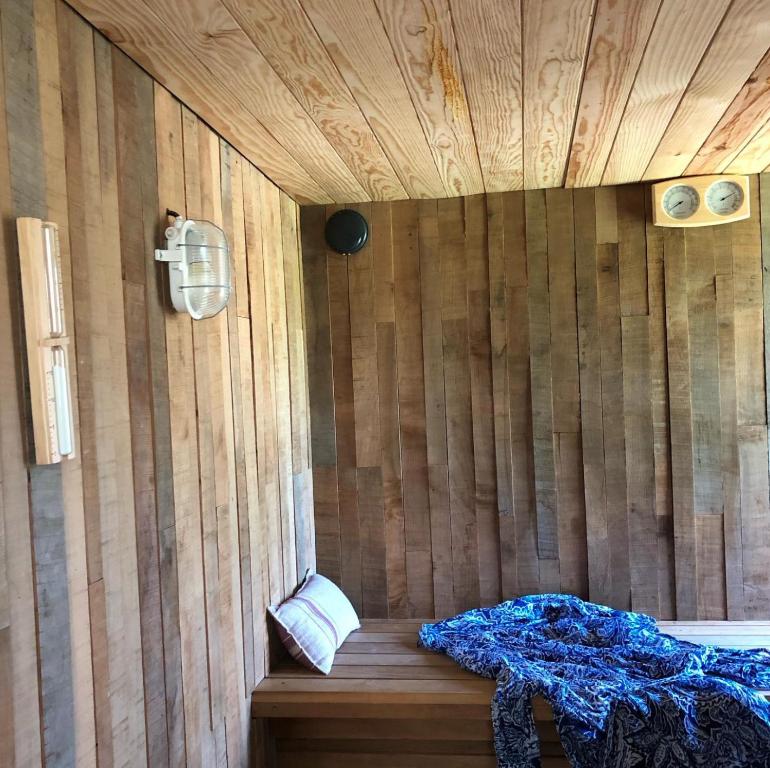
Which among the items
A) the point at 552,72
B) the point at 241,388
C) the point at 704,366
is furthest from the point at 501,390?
the point at 552,72

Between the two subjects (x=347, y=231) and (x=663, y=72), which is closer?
(x=663, y=72)

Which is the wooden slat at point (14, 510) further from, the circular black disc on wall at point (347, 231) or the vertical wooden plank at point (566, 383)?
the vertical wooden plank at point (566, 383)

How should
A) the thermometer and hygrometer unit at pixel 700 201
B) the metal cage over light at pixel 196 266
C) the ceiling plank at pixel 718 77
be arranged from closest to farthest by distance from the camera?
the ceiling plank at pixel 718 77
the metal cage over light at pixel 196 266
the thermometer and hygrometer unit at pixel 700 201

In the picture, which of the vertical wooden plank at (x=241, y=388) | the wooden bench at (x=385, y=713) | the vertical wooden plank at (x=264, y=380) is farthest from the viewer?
the vertical wooden plank at (x=264, y=380)

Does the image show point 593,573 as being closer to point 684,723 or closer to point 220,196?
point 684,723

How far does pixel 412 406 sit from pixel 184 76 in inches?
65.8

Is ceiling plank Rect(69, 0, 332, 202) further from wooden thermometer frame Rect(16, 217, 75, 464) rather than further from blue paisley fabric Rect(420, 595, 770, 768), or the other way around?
blue paisley fabric Rect(420, 595, 770, 768)

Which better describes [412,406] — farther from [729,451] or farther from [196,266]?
[196,266]

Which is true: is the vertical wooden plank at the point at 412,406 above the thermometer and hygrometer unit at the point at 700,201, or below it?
below

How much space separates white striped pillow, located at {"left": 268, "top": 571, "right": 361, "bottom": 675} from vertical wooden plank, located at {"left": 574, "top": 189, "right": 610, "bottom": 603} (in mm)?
1055

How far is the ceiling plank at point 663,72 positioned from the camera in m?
1.43

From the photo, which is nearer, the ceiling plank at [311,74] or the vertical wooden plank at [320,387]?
the ceiling plank at [311,74]

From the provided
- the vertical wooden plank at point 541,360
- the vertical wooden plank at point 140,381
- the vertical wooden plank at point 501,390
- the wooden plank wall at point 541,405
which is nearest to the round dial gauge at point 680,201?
the wooden plank wall at point 541,405

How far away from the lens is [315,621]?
2.53 meters
